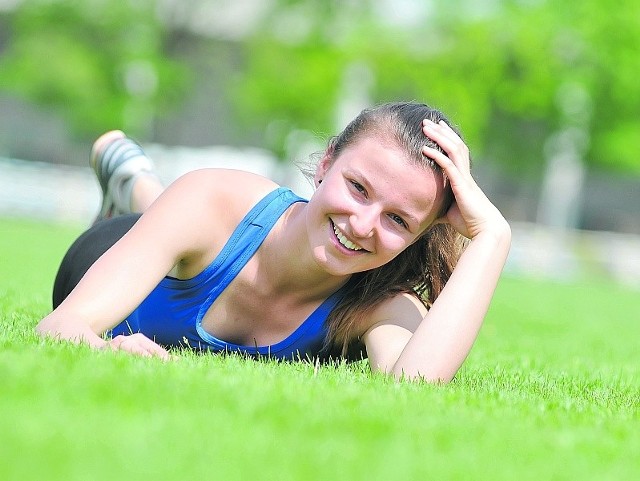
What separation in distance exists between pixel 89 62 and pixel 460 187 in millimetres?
27809

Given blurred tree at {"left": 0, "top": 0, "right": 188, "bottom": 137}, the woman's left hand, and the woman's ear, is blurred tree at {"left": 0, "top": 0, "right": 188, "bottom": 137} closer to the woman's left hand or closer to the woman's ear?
the woman's ear

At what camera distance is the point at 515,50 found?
34969 mm

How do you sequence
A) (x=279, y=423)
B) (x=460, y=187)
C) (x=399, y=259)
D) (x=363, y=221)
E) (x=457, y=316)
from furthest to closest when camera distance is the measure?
(x=399, y=259) < (x=460, y=187) < (x=457, y=316) < (x=363, y=221) < (x=279, y=423)

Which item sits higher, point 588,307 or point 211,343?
point 588,307

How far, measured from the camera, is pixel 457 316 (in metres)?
4.95

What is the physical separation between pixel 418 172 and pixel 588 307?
13307mm

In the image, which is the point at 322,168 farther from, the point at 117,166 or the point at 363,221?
the point at 117,166

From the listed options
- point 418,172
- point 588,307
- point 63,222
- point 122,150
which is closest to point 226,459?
point 418,172

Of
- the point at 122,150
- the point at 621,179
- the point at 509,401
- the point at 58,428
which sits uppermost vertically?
the point at 621,179

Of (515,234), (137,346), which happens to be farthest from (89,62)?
(137,346)

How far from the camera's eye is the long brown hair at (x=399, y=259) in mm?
4961

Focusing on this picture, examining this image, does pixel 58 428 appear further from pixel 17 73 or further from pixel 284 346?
pixel 17 73

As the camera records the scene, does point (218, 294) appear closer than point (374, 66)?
Yes

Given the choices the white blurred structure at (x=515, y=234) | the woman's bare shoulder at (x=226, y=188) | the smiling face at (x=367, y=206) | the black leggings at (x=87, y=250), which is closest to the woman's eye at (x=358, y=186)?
the smiling face at (x=367, y=206)
